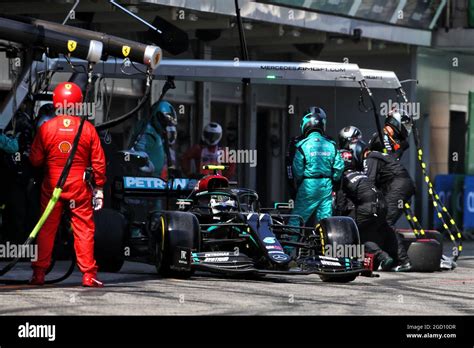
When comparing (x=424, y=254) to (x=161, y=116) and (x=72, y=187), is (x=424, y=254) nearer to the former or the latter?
(x=161, y=116)

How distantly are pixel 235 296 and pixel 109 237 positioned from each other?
8.33ft

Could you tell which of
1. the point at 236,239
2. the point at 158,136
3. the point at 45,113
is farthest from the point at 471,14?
the point at 236,239

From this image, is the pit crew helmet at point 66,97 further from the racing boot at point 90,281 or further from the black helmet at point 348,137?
the black helmet at point 348,137

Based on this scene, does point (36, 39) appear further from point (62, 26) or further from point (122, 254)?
point (122, 254)

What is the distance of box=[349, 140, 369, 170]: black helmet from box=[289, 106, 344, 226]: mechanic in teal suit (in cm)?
137

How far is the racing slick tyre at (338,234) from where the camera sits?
1448 centimetres

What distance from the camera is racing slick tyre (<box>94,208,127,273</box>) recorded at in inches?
567

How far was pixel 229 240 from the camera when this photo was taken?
14.2 meters

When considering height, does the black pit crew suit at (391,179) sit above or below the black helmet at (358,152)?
below

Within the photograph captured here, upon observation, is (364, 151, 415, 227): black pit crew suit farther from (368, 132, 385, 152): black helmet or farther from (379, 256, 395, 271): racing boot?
(379, 256, 395, 271): racing boot

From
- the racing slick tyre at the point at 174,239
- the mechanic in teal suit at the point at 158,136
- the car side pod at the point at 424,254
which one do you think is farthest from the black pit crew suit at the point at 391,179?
the racing slick tyre at the point at 174,239

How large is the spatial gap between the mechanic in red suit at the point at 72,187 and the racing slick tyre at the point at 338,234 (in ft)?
9.24

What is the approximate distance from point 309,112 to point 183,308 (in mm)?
5855
